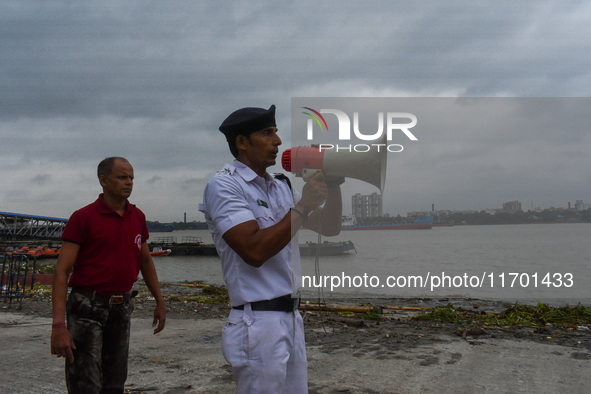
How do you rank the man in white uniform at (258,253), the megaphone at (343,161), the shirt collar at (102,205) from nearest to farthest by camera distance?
the man in white uniform at (258,253)
the megaphone at (343,161)
the shirt collar at (102,205)

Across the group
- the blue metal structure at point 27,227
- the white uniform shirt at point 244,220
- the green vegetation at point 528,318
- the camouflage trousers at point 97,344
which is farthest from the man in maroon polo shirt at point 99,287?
the blue metal structure at point 27,227

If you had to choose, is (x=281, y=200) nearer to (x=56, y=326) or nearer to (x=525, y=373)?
(x=56, y=326)

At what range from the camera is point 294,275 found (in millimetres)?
2006

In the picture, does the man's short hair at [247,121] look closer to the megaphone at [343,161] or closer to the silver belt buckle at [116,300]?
the megaphone at [343,161]

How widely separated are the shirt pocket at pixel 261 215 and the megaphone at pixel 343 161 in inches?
23.1

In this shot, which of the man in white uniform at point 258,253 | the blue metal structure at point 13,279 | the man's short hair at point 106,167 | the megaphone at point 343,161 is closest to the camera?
the man in white uniform at point 258,253

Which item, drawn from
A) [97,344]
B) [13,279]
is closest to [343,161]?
[97,344]

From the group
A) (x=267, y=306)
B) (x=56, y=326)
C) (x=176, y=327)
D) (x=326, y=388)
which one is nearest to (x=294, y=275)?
(x=267, y=306)

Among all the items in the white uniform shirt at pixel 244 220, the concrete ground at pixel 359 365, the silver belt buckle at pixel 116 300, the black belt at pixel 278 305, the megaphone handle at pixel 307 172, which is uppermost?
the megaphone handle at pixel 307 172

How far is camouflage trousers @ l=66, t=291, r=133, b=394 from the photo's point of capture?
270 centimetres

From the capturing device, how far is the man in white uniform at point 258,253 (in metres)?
1.75

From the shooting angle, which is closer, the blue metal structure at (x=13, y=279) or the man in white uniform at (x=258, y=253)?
the man in white uniform at (x=258, y=253)

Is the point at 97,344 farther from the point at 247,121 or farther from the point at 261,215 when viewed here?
the point at 247,121

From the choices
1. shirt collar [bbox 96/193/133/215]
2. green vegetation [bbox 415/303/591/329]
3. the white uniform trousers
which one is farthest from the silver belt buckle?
green vegetation [bbox 415/303/591/329]
